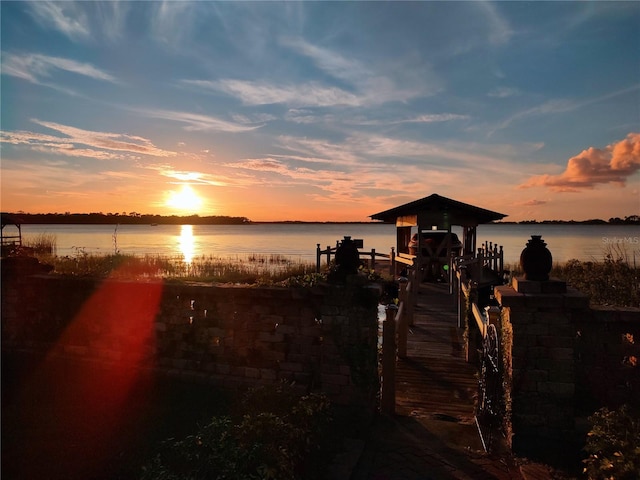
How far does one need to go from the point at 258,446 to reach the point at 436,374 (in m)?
5.19

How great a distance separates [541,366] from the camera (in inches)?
206

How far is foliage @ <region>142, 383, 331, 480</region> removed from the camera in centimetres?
397

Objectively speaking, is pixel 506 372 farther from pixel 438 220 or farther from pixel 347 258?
pixel 438 220

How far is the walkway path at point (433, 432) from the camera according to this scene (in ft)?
16.1

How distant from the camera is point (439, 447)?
5.47 m

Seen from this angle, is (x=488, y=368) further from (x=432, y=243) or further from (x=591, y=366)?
(x=432, y=243)

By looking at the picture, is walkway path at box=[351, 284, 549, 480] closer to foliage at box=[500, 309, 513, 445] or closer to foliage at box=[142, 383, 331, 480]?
foliage at box=[500, 309, 513, 445]

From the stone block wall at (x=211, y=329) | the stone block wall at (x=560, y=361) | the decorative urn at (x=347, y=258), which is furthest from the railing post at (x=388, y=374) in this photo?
the stone block wall at (x=560, y=361)

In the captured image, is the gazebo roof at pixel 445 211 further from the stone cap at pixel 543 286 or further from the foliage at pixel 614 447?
the foliage at pixel 614 447

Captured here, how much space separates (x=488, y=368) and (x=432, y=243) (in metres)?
15.2

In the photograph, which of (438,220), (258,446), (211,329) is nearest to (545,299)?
(258,446)


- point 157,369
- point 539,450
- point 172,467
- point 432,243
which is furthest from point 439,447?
point 432,243

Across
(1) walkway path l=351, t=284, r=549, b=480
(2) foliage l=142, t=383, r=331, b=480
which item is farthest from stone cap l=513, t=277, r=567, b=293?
(2) foliage l=142, t=383, r=331, b=480

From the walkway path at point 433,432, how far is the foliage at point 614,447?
28.4 inches
